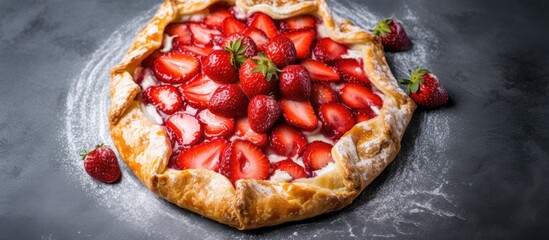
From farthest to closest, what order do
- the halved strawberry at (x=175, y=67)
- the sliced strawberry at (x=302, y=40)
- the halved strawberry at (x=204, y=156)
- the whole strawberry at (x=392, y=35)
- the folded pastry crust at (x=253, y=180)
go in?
the whole strawberry at (x=392, y=35), the sliced strawberry at (x=302, y=40), the halved strawberry at (x=175, y=67), the halved strawberry at (x=204, y=156), the folded pastry crust at (x=253, y=180)

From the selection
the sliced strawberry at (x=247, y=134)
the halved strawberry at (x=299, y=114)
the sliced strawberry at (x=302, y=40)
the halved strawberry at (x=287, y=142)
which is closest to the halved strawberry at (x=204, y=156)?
the sliced strawberry at (x=247, y=134)

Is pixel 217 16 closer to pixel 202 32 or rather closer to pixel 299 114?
pixel 202 32

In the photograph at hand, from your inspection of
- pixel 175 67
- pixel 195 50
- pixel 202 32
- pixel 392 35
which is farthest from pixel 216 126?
pixel 392 35

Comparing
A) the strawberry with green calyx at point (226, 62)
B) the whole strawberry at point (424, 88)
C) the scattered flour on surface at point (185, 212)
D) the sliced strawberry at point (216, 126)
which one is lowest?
the scattered flour on surface at point (185, 212)

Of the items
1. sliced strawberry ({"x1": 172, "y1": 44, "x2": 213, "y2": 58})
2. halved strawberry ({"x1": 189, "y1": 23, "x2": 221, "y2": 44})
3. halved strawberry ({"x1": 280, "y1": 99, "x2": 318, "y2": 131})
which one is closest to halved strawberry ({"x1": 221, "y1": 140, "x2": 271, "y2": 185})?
halved strawberry ({"x1": 280, "y1": 99, "x2": 318, "y2": 131})

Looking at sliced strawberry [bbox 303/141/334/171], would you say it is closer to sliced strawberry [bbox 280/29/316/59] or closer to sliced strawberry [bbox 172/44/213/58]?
sliced strawberry [bbox 280/29/316/59]

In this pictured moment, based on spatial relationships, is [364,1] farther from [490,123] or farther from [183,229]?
[183,229]

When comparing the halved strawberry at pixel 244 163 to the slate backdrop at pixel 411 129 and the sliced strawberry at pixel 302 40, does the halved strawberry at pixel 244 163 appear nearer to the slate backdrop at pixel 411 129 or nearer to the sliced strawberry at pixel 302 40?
the slate backdrop at pixel 411 129
